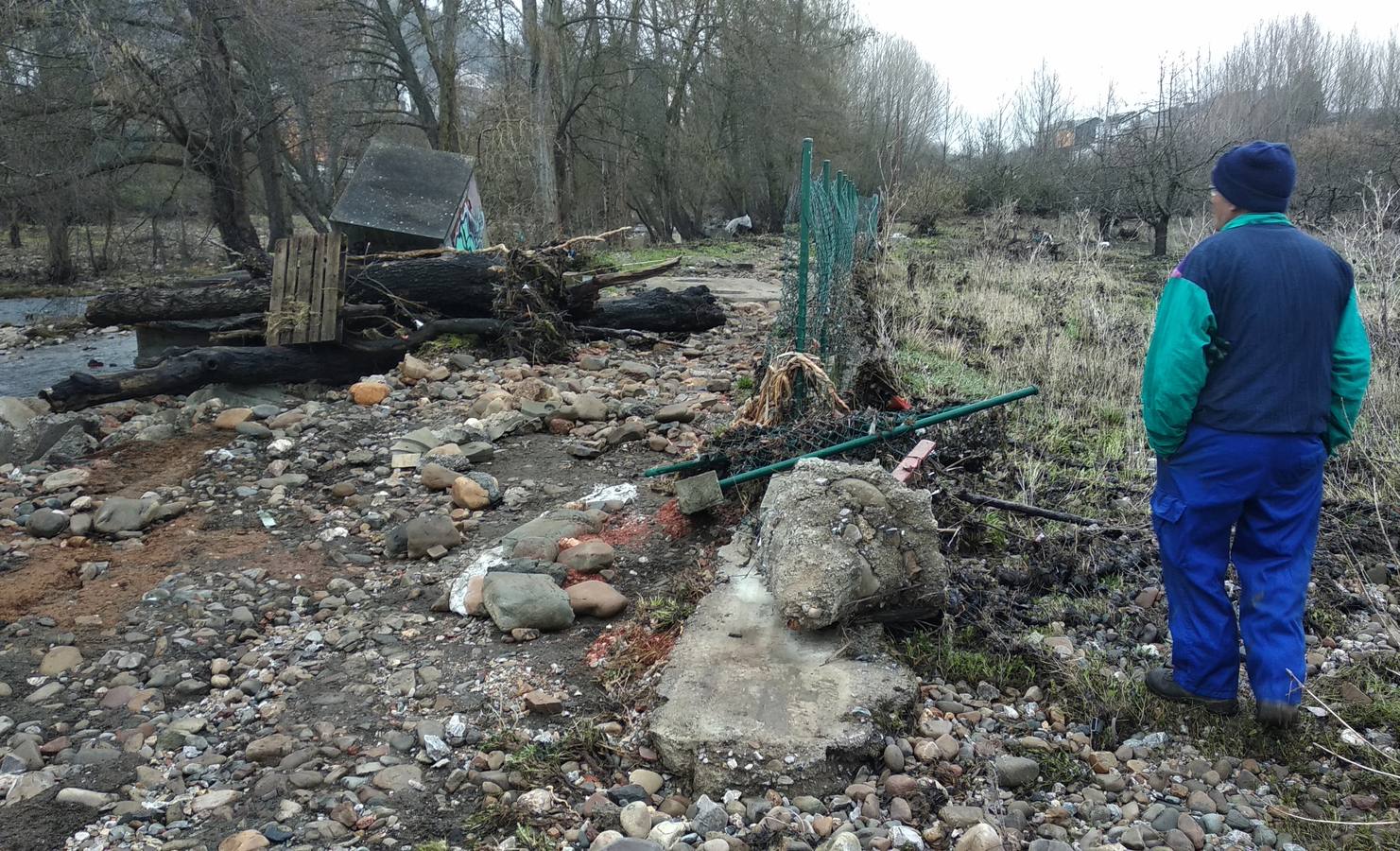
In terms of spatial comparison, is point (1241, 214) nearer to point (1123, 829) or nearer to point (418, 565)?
point (1123, 829)

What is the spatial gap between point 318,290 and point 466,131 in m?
13.2

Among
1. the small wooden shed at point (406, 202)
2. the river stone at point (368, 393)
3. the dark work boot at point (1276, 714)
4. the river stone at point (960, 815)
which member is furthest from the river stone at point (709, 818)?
the small wooden shed at point (406, 202)

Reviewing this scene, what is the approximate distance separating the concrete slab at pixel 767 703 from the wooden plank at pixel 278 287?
5.77 m

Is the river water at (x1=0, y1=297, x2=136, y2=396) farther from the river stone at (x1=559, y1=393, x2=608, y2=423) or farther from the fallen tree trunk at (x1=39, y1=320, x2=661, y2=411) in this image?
the river stone at (x1=559, y1=393, x2=608, y2=423)

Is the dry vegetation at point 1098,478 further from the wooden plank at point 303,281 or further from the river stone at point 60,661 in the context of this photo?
the wooden plank at point 303,281

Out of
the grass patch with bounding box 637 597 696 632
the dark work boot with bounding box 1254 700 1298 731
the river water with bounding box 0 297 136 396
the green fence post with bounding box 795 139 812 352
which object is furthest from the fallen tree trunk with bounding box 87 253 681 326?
the dark work boot with bounding box 1254 700 1298 731

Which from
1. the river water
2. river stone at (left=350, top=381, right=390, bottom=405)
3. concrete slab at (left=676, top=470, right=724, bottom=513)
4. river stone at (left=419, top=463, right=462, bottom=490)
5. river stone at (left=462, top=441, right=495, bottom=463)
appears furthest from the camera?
the river water

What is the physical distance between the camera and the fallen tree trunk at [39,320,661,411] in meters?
7.20

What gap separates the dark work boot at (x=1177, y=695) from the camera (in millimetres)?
3047

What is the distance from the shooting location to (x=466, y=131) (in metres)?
20.2

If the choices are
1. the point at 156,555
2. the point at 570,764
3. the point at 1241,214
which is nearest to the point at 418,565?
the point at 156,555

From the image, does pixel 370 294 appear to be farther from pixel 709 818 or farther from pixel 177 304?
pixel 709 818

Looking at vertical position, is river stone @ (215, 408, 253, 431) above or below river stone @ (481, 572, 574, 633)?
above

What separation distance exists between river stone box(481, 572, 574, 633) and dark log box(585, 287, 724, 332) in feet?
18.7
